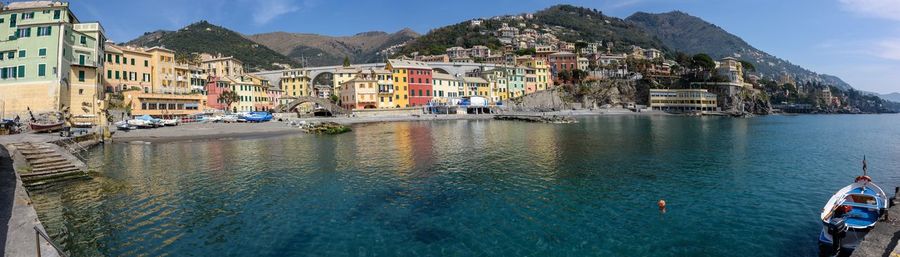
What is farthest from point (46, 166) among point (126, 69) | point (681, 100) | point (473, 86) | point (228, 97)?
point (681, 100)

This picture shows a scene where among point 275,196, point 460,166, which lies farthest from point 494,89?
point 275,196

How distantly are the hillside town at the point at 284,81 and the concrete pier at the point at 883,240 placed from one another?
2857 inches

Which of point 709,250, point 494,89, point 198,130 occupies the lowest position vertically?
point 709,250

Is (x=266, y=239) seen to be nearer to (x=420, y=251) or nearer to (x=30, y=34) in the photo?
(x=420, y=251)

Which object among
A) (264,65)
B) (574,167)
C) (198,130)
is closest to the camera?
A: (574,167)

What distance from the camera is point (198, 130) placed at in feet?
191

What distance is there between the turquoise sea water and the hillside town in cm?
3127

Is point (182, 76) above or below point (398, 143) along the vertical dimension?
above

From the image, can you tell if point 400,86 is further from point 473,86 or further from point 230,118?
point 230,118

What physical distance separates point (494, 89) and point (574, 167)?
98.0m

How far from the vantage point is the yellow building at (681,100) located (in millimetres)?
132125

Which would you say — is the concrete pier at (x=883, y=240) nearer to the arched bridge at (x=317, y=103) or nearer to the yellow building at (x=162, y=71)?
the yellow building at (x=162, y=71)

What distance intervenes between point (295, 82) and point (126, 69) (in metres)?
46.3

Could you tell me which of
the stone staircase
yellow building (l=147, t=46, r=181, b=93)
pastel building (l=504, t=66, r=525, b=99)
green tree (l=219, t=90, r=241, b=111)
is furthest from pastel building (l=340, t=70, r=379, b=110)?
the stone staircase
